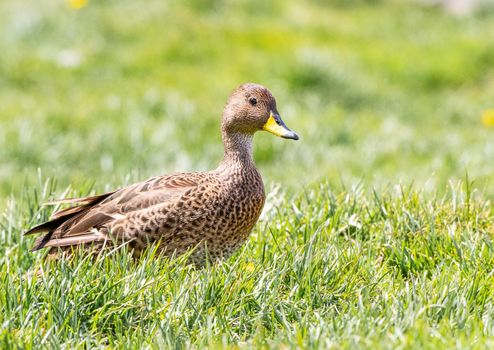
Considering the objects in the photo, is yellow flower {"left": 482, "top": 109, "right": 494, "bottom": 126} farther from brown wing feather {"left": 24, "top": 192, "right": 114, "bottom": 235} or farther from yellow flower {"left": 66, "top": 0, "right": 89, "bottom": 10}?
brown wing feather {"left": 24, "top": 192, "right": 114, "bottom": 235}

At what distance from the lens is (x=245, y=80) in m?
9.75

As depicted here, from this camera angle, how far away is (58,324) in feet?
11.1

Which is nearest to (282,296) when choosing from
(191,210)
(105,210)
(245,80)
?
(191,210)

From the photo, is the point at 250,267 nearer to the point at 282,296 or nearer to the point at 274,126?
the point at 282,296

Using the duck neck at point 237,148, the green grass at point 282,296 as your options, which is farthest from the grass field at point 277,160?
the duck neck at point 237,148

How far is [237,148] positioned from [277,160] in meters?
3.40

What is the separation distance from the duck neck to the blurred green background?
3.27ft

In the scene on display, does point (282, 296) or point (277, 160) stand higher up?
point (282, 296)

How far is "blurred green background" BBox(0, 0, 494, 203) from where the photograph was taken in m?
7.44

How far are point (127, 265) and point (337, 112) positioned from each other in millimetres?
5391

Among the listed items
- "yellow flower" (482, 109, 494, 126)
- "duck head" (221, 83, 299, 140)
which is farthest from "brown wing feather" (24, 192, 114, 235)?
"yellow flower" (482, 109, 494, 126)

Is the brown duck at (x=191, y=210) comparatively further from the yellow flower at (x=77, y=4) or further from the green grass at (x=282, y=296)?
the yellow flower at (x=77, y=4)

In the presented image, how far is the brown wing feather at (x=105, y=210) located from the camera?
4117mm

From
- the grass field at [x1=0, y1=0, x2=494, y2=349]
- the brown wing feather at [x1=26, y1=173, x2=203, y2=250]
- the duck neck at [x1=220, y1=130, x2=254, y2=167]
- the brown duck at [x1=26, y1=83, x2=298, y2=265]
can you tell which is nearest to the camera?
the grass field at [x1=0, y1=0, x2=494, y2=349]
